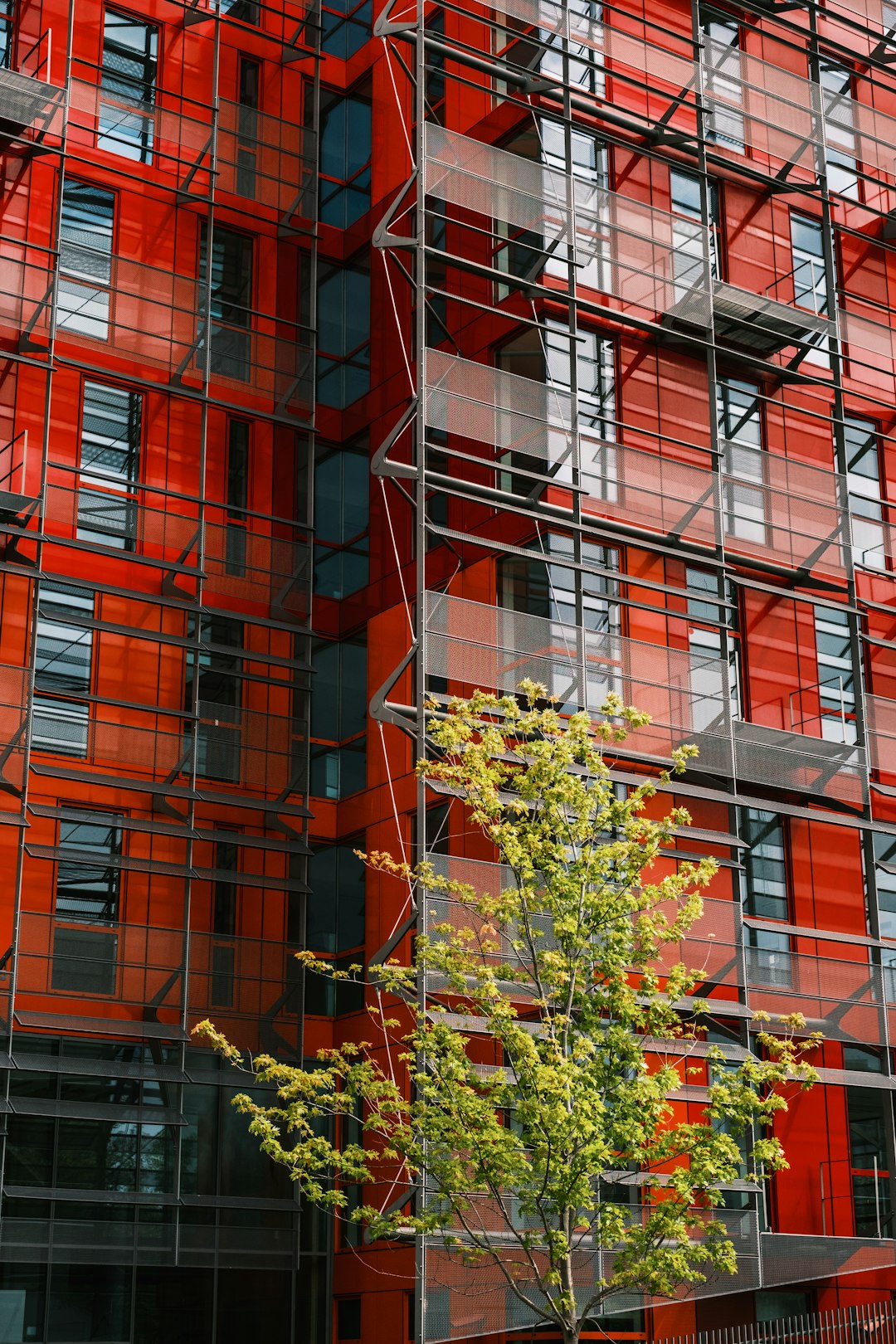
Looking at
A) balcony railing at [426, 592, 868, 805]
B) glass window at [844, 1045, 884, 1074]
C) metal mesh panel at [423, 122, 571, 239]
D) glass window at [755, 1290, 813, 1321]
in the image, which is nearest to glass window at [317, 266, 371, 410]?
metal mesh panel at [423, 122, 571, 239]

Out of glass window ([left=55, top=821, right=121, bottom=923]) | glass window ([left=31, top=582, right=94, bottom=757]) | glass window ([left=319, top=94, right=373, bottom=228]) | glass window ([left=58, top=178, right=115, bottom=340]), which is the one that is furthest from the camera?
glass window ([left=319, top=94, right=373, bottom=228])

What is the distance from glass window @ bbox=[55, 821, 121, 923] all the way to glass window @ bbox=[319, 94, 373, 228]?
44.3ft

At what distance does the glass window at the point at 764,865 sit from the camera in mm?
28266

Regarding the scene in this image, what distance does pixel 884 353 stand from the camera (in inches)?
1297

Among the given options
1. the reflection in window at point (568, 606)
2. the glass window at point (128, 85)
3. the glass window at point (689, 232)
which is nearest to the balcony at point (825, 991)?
the reflection in window at point (568, 606)

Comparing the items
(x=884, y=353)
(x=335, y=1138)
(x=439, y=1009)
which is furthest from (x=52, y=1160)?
(x=884, y=353)

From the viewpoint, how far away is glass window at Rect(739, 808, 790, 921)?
28266 millimetres

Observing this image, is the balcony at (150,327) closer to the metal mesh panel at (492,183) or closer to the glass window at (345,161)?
the glass window at (345,161)

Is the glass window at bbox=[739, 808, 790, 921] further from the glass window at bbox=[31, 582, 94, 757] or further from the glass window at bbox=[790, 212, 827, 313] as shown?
the glass window at bbox=[31, 582, 94, 757]

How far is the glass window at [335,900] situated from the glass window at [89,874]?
378cm

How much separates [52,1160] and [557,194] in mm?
17226

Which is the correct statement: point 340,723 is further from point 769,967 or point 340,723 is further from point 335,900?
→ point 769,967

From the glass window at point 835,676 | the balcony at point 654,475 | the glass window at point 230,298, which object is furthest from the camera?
the glass window at point 230,298

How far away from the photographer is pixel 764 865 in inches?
1123
